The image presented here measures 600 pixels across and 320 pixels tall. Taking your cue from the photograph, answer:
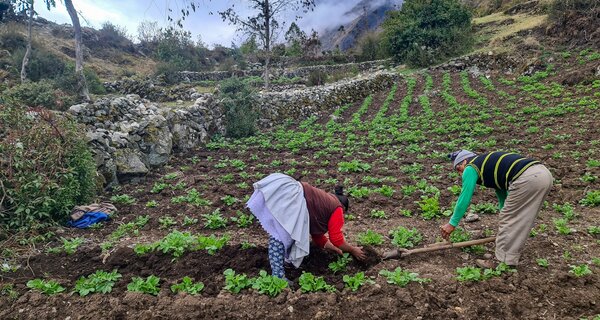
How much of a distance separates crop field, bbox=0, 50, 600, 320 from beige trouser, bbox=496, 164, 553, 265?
28cm

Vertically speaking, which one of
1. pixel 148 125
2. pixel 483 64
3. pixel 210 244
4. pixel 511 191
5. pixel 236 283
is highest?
pixel 483 64

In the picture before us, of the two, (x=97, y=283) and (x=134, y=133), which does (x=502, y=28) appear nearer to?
(x=134, y=133)

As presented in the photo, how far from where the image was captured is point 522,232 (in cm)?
427

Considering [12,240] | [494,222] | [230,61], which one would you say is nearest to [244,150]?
[12,240]

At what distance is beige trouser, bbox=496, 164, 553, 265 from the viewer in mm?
4133

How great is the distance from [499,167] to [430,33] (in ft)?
80.4

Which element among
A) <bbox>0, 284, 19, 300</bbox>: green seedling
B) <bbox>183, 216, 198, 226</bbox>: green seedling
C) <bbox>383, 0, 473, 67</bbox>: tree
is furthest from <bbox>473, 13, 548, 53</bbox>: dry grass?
<bbox>0, 284, 19, 300</bbox>: green seedling

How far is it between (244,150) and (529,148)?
836 centimetres

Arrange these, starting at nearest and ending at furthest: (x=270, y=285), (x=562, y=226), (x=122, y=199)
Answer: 1. (x=270, y=285)
2. (x=562, y=226)
3. (x=122, y=199)

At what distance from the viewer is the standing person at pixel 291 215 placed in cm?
397

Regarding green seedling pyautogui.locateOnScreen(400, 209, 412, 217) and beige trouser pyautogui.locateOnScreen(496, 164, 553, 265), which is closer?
beige trouser pyautogui.locateOnScreen(496, 164, 553, 265)

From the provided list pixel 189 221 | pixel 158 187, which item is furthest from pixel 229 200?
pixel 158 187

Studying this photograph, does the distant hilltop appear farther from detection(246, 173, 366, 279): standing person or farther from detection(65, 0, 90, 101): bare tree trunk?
detection(246, 173, 366, 279): standing person

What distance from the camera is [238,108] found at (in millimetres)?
15492
